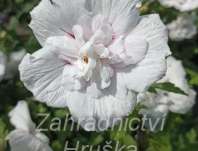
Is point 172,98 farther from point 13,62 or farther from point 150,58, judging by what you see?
point 13,62

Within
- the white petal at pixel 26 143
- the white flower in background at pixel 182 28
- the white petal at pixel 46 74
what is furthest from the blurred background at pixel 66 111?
the white petal at pixel 46 74

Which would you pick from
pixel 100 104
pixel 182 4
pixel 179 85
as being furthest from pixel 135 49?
pixel 182 4

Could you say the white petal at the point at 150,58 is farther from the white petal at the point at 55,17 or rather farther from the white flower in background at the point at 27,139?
the white flower in background at the point at 27,139

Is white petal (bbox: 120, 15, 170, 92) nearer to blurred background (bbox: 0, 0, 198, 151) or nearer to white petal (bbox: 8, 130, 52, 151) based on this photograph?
blurred background (bbox: 0, 0, 198, 151)

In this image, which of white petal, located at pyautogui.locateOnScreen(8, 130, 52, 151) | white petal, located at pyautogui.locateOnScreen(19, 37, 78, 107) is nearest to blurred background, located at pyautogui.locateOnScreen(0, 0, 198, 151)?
white petal, located at pyautogui.locateOnScreen(8, 130, 52, 151)

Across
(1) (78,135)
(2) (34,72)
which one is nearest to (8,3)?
(1) (78,135)

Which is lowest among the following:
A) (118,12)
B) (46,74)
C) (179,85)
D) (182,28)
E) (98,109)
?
(182,28)

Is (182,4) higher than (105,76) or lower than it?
lower
